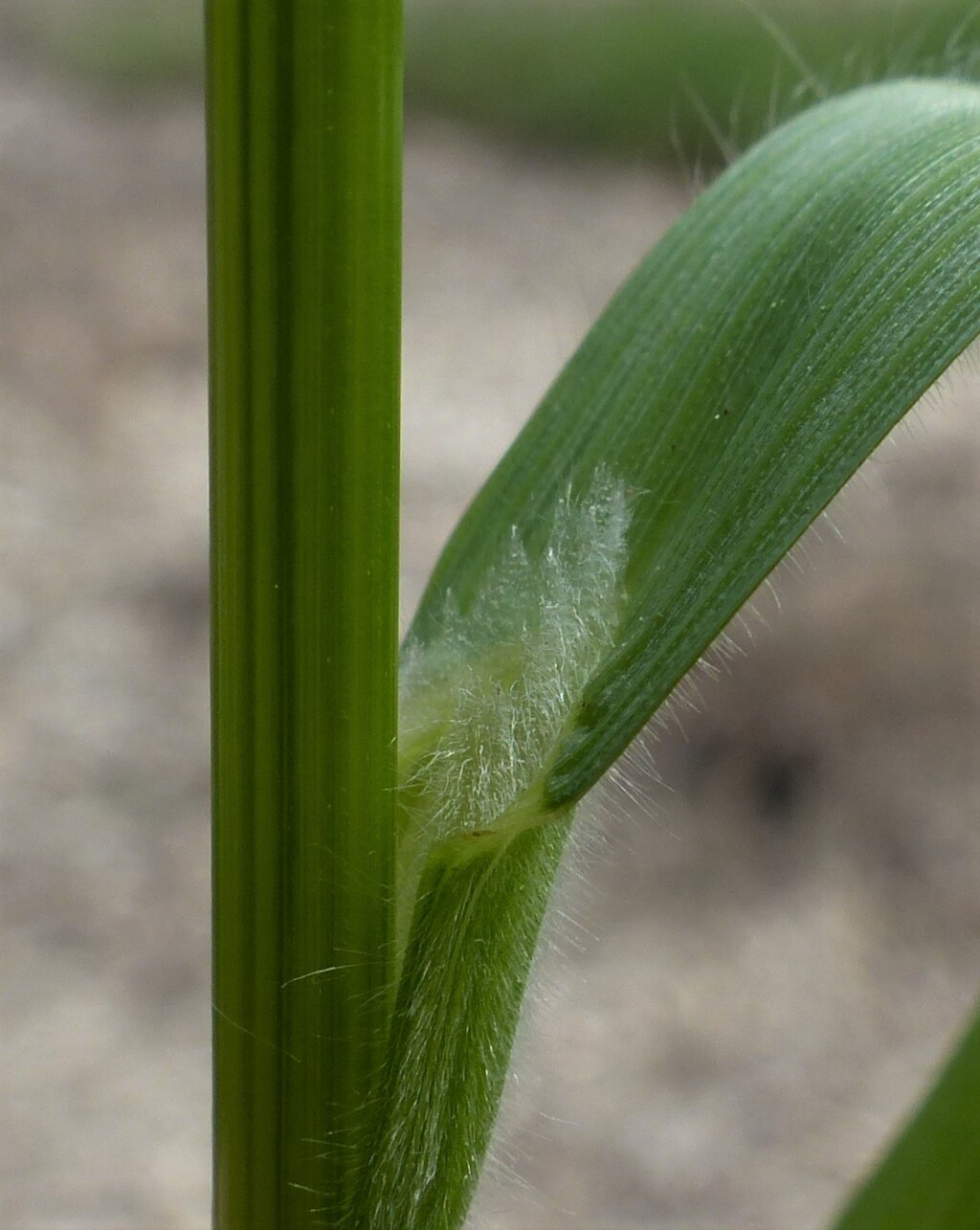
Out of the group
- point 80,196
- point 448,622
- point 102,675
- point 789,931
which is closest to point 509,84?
point 80,196

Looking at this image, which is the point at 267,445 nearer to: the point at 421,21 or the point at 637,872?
the point at 637,872

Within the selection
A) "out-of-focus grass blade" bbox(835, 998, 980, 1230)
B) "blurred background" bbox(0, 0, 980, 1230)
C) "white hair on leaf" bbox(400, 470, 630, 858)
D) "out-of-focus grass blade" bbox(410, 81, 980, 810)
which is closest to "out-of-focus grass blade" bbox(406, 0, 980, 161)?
"blurred background" bbox(0, 0, 980, 1230)

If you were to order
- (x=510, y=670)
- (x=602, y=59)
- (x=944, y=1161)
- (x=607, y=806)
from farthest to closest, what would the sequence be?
(x=602, y=59)
(x=607, y=806)
(x=510, y=670)
(x=944, y=1161)

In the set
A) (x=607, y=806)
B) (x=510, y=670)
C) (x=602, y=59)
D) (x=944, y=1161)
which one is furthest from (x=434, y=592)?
(x=602, y=59)

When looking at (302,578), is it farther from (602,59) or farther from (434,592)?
(602,59)

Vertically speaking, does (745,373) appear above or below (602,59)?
below

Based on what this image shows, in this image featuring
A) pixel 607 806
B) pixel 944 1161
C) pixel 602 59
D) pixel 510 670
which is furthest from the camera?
pixel 602 59

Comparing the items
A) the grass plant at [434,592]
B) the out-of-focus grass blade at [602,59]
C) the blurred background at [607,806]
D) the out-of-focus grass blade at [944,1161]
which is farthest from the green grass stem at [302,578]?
the out-of-focus grass blade at [602,59]
